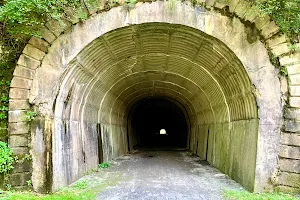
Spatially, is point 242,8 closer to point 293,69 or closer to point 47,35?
point 293,69

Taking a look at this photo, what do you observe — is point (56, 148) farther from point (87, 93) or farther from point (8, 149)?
point (87, 93)

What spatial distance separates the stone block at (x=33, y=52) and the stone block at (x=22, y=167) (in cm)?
229

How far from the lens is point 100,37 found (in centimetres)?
674

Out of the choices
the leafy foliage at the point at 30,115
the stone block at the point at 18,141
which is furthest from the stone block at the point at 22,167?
the leafy foliage at the point at 30,115

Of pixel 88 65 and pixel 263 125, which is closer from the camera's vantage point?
pixel 263 125

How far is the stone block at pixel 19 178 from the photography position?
6.18 metres

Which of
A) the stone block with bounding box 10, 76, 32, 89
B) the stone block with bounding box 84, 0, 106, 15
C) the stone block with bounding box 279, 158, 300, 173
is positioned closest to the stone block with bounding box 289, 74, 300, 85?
the stone block with bounding box 279, 158, 300, 173

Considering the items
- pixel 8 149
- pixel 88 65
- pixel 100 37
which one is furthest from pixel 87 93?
pixel 8 149

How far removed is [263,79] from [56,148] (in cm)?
481

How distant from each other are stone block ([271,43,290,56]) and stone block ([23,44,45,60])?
5.10 meters

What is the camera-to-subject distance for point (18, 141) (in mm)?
6316

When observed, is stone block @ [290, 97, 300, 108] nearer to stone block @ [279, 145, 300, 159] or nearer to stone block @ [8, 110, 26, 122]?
stone block @ [279, 145, 300, 159]

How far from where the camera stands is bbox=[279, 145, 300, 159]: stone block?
6105 mm

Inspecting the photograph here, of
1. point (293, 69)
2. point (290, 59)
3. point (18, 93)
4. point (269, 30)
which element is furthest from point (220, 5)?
point (18, 93)
